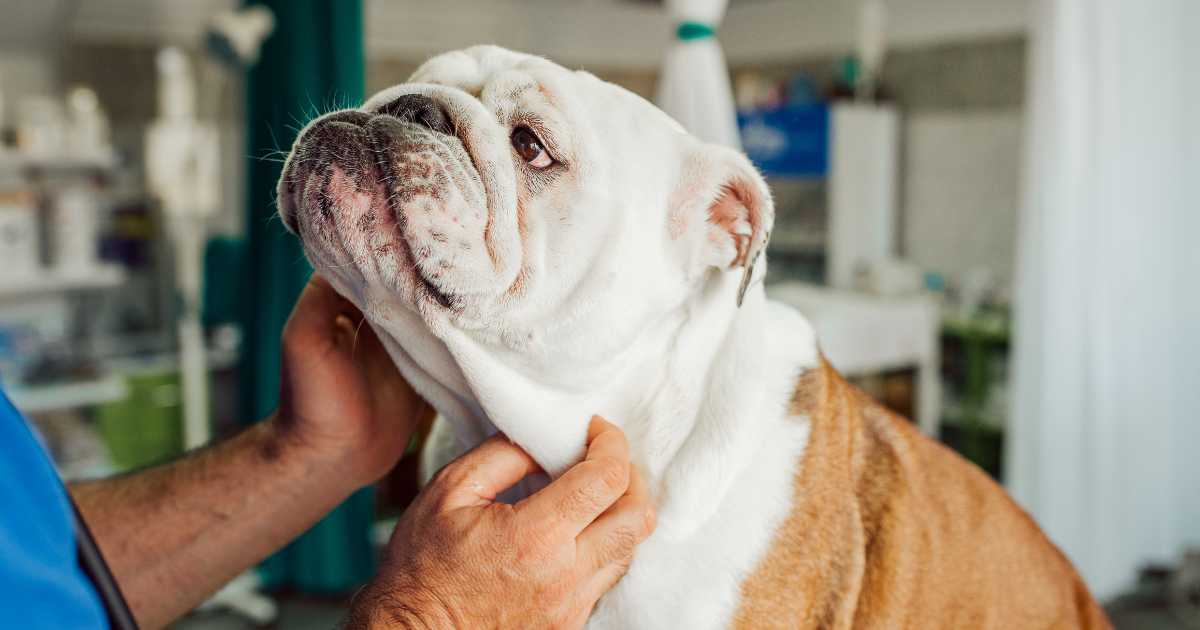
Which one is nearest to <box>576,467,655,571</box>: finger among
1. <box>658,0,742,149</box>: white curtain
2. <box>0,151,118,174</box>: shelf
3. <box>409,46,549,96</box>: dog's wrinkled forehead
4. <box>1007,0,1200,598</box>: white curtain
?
<box>409,46,549,96</box>: dog's wrinkled forehead

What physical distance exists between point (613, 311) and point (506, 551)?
26 cm

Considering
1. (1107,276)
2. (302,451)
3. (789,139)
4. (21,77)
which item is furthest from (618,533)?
(789,139)

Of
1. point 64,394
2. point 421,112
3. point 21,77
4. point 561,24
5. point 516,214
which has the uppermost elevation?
point 561,24

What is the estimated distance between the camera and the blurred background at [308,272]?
340 centimetres

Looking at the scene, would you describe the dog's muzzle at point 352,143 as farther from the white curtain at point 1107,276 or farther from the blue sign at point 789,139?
the blue sign at point 789,139

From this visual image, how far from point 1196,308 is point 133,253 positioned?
4.82m

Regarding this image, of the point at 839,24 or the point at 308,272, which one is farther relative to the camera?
the point at 839,24

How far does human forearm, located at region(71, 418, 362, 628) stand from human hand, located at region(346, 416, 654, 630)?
259 millimetres

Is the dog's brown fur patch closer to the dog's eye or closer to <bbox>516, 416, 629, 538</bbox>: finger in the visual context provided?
<bbox>516, 416, 629, 538</bbox>: finger

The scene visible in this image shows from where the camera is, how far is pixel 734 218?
1014 mm

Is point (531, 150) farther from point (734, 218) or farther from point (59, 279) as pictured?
point (59, 279)

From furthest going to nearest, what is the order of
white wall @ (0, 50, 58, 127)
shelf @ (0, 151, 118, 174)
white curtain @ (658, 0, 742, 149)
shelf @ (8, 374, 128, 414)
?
white wall @ (0, 50, 58, 127)
shelf @ (0, 151, 118, 174)
shelf @ (8, 374, 128, 414)
white curtain @ (658, 0, 742, 149)

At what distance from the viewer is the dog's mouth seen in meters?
0.88

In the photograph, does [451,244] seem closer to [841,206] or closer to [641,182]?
[641,182]
